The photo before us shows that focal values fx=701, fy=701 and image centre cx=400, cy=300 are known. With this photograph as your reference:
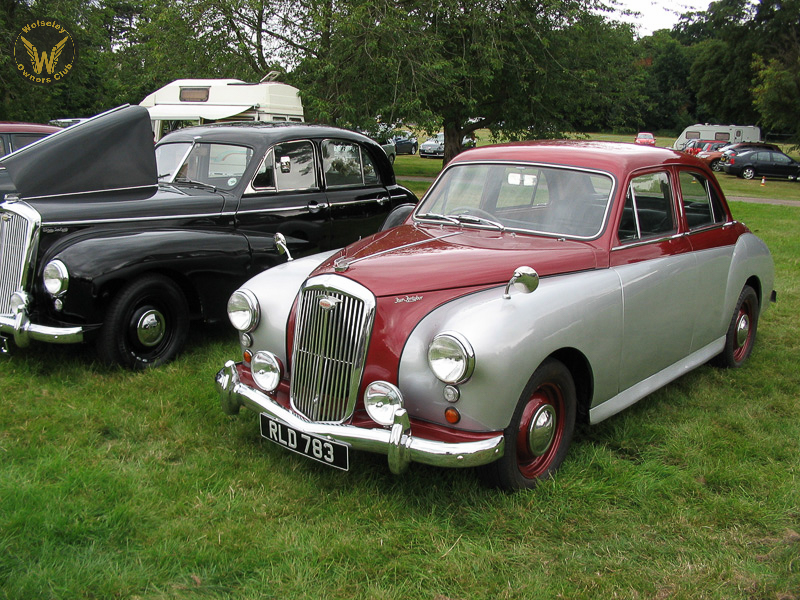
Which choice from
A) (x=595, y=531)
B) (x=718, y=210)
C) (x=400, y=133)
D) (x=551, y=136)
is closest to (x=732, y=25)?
(x=551, y=136)

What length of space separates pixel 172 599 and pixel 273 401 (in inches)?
44.3

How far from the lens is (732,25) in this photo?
139 ft

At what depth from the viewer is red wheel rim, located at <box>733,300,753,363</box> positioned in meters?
5.46

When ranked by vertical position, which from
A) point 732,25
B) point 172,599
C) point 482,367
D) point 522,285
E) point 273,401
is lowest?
point 172,599

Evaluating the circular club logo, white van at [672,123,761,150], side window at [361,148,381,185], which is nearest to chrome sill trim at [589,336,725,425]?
side window at [361,148,381,185]

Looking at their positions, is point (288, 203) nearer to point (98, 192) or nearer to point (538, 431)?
point (98, 192)

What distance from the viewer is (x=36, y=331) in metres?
4.72

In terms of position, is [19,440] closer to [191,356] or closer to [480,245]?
[191,356]

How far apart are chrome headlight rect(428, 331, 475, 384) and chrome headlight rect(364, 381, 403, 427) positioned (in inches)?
8.8

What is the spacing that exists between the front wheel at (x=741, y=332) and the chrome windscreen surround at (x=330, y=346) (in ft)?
10.7

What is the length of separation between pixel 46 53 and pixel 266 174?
4501mm

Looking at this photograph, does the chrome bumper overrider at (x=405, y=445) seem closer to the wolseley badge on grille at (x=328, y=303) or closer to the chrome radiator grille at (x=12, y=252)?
the wolseley badge on grille at (x=328, y=303)

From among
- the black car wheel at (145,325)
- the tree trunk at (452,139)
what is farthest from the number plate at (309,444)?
the tree trunk at (452,139)

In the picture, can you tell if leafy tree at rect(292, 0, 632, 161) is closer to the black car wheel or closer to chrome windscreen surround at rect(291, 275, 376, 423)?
the black car wheel
